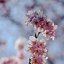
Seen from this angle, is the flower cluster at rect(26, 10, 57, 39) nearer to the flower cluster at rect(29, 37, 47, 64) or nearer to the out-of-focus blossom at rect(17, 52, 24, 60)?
the flower cluster at rect(29, 37, 47, 64)

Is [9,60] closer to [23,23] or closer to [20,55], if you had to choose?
[20,55]

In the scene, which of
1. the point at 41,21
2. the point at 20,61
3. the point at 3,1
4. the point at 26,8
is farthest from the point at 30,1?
the point at 20,61

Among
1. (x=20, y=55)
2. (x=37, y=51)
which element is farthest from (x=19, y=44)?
(x=37, y=51)

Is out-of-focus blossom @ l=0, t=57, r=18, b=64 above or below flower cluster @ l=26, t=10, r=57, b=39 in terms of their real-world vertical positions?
below

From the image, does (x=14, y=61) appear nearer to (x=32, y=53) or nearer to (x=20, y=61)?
(x=20, y=61)

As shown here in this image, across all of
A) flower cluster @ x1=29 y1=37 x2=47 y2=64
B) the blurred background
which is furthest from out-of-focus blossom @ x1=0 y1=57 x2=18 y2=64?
flower cluster @ x1=29 y1=37 x2=47 y2=64

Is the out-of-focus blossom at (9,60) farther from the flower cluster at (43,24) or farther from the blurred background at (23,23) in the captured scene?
the flower cluster at (43,24)
